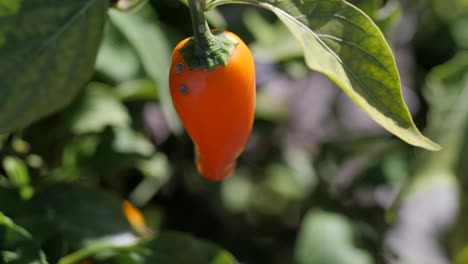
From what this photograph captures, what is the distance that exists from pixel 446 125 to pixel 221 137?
55 centimetres

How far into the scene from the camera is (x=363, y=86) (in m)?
0.59

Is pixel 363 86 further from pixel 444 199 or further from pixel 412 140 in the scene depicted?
pixel 444 199

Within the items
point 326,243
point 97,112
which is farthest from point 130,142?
point 326,243

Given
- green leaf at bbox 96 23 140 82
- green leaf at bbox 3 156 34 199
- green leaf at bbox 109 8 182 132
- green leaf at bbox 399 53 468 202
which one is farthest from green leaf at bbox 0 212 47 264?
green leaf at bbox 399 53 468 202

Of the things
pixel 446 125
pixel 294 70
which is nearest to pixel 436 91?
pixel 446 125

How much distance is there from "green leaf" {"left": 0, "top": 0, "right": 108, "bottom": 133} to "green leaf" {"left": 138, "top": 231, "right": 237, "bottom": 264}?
18 cm

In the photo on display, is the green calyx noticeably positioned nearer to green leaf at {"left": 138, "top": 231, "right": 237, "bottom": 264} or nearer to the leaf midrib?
the leaf midrib

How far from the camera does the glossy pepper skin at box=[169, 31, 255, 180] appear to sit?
1.91 ft

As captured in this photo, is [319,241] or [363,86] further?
[319,241]

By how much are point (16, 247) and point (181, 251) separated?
0.18 metres

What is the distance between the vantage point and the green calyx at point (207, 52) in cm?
58

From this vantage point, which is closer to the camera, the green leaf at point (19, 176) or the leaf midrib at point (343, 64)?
the leaf midrib at point (343, 64)

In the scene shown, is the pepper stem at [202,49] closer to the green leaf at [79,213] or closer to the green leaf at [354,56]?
the green leaf at [354,56]

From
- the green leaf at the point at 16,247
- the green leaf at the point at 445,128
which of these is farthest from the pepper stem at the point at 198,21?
the green leaf at the point at 445,128
